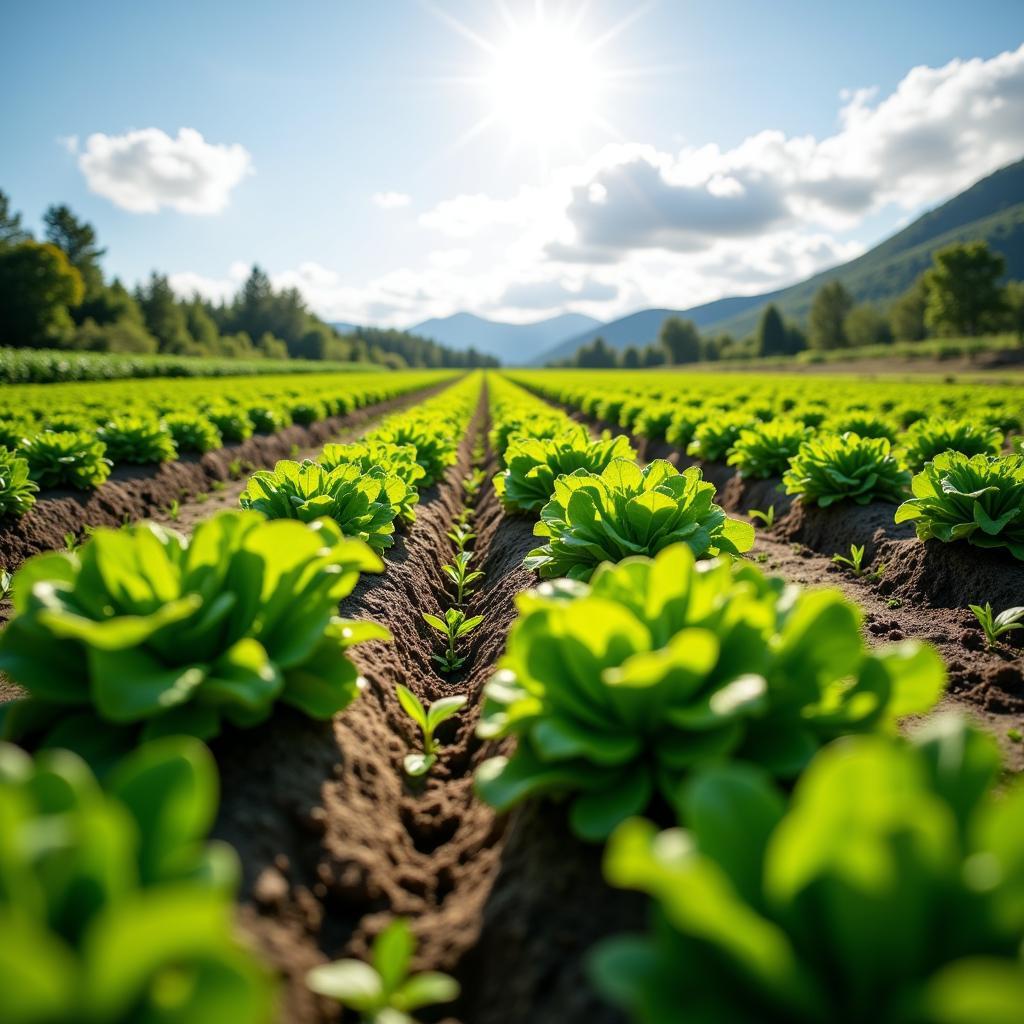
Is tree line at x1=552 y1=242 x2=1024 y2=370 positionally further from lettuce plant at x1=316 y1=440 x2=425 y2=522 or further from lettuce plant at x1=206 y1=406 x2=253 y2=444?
lettuce plant at x1=316 y1=440 x2=425 y2=522

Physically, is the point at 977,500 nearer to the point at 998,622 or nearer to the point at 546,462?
the point at 998,622

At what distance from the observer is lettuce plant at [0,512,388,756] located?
209 centimetres

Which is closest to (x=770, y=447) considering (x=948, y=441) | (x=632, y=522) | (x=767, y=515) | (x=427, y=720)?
(x=767, y=515)

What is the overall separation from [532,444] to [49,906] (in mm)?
5007

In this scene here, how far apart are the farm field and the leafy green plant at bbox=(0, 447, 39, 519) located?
3513 millimetres

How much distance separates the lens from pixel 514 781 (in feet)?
6.40

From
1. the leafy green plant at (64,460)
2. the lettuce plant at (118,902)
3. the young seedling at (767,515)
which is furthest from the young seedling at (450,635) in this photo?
the leafy green plant at (64,460)

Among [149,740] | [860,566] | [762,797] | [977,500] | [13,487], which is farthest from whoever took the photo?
[13,487]

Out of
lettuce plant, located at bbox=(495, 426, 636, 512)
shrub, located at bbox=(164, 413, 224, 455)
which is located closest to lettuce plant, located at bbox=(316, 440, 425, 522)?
lettuce plant, located at bbox=(495, 426, 636, 512)

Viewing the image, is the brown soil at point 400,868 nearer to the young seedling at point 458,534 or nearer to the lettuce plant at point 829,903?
the lettuce plant at point 829,903

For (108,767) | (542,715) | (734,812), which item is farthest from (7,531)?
(734,812)

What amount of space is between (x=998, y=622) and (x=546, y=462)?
3390mm

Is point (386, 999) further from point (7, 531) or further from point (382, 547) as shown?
point (7, 531)

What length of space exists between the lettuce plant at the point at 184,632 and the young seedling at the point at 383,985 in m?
0.77
